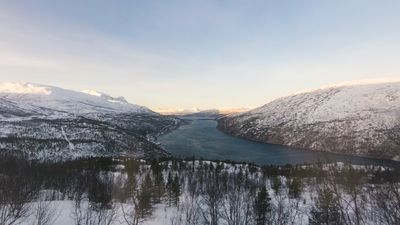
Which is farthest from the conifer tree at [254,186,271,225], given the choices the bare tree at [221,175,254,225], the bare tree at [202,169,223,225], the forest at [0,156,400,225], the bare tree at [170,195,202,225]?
the bare tree at [170,195,202,225]

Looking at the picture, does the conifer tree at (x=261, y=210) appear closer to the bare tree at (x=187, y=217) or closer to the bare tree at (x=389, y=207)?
the bare tree at (x=187, y=217)

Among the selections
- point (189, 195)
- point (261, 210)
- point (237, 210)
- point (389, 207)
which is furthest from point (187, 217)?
point (189, 195)

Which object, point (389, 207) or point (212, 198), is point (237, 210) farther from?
point (389, 207)

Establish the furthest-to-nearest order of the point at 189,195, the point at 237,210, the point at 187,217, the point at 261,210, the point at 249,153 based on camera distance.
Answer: the point at 249,153
the point at 189,195
the point at 261,210
the point at 237,210
the point at 187,217

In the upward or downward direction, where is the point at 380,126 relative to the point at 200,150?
upward

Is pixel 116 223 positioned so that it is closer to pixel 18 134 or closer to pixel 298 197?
pixel 298 197

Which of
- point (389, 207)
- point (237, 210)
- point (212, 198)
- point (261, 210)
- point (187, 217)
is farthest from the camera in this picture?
point (212, 198)

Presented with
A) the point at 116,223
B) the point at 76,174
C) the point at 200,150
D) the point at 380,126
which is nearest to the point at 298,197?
the point at 116,223

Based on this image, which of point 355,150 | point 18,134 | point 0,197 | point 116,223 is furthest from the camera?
point 355,150

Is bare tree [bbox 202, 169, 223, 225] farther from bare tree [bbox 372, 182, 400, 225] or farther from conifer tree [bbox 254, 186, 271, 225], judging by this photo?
bare tree [bbox 372, 182, 400, 225]

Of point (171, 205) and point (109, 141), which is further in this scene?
point (109, 141)

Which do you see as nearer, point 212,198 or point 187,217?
point 187,217
